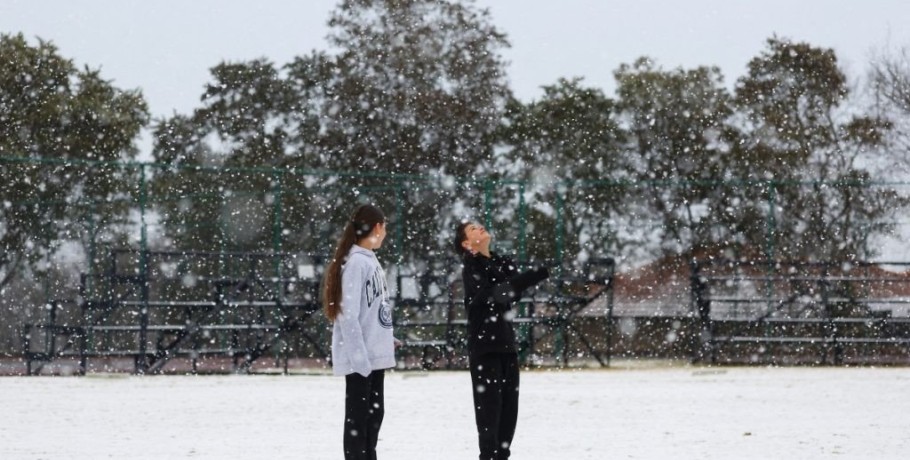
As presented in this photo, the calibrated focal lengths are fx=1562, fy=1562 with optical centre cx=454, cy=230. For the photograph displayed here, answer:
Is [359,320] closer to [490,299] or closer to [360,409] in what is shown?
[360,409]

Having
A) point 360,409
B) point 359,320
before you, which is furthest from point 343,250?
point 360,409

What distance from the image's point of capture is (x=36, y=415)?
11633 millimetres

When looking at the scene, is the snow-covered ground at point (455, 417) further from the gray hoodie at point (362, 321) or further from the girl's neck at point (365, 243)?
the girl's neck at point (365, 243)

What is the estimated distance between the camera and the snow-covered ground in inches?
343

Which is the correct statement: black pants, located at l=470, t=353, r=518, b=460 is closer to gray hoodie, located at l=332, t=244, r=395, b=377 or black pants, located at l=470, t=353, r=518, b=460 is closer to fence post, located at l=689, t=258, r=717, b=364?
gray hoodie, located at l=332, t=244, r=395, b=377

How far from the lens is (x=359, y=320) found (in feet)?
21.4

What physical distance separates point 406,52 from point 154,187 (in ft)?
42.9

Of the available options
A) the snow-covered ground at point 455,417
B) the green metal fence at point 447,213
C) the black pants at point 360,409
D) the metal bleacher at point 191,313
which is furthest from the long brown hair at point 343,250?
the green metal fence at point 447,213

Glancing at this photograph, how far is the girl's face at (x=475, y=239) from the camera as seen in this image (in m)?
7.28

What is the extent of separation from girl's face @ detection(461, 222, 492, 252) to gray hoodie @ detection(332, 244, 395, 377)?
2.61 feet

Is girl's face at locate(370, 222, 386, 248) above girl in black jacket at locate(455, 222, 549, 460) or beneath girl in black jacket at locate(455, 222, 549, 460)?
above

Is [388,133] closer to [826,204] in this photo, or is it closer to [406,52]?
[406,52]

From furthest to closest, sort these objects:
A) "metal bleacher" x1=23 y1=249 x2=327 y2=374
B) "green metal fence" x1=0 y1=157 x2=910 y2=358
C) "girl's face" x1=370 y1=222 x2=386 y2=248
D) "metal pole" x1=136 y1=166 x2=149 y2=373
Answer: "green metal fence" x1=0 y1=157 x2=910 y2=358 < "metal bleacher" x1=23 y1=249 x2=327 y2=374 < "metal pole" x1=136 y1=166 x2=149 y2=373 < "girl's face" x1=370 y1=222 x2=386 y2=248

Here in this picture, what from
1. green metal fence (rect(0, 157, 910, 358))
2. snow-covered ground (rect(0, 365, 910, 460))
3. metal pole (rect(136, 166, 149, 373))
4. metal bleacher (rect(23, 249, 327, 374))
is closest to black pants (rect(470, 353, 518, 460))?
snow-covered ground (rect(0, 365, 910, 460))
